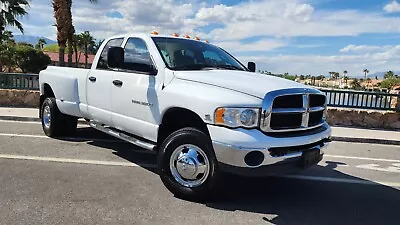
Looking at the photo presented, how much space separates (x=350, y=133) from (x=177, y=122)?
694cm

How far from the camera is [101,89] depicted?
5.95m

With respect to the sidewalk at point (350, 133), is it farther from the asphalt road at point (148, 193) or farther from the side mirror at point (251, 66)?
the side mirror at point (251, 66)

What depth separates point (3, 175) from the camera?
511 cm

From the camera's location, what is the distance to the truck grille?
→ 13.4 ft

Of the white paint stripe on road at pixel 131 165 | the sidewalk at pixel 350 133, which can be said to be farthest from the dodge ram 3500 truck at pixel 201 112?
the sidewalk at pixel 350 133

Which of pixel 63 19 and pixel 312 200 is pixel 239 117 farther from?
pixel 63 19

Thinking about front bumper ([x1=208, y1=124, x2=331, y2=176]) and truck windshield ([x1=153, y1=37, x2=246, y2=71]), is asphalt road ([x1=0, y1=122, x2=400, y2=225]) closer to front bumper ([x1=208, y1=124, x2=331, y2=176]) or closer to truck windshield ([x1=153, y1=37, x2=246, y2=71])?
front bumper ([x1=208, y1=124, x2=331, y2=176])

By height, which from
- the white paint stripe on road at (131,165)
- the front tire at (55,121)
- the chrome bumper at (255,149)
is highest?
the chrome bumper at (255,149)

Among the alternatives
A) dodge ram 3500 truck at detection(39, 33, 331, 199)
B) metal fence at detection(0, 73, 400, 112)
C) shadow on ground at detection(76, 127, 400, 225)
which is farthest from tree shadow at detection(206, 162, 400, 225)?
metal fence at detection(0, 73, 400, 112)

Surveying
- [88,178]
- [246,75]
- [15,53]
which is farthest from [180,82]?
[15,53]

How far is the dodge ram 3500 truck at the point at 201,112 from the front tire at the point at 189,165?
1 centimetres

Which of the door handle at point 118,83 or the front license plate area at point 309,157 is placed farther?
the door handle at point 118,83

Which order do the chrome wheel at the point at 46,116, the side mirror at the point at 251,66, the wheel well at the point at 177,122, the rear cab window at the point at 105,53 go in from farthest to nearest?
the chrome wheel at the point at 46,116 < the side mirror at the point at 251,66 < the rear cab window at the point at 105,53 < the wheel well at the point at 177,122

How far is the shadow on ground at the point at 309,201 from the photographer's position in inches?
164
